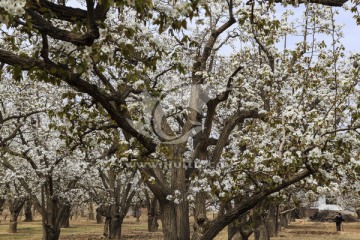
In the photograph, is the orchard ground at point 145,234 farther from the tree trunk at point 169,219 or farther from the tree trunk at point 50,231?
the tree trunk at point 169,219

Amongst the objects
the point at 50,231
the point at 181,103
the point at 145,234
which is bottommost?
the point at 145,234

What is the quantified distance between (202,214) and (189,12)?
22.8ft

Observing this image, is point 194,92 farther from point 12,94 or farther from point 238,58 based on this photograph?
point 12,94

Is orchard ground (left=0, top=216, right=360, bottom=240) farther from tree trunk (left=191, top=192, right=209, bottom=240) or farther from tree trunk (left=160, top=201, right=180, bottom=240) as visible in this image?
tree trunk (left=191, top=192, right=209, bottom=240)

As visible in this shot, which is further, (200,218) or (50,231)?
(50,231)

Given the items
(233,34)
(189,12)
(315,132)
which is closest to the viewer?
(189,12)

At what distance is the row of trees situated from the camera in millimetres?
6352

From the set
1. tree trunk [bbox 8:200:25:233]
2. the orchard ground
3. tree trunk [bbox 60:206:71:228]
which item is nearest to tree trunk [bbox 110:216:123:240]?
tree trunk [bbox 60:206:71:228]

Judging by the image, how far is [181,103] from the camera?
46.6 ft

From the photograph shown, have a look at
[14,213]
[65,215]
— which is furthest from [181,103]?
[14,213]

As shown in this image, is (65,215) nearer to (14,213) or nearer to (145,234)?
(145,234)

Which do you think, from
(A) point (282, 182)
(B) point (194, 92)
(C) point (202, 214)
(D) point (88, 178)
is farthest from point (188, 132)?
(D) point (88, 178)

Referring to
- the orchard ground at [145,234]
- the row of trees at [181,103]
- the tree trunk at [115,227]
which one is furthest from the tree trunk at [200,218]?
the orchard ground at [145,234]

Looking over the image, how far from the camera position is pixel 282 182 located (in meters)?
8.76
